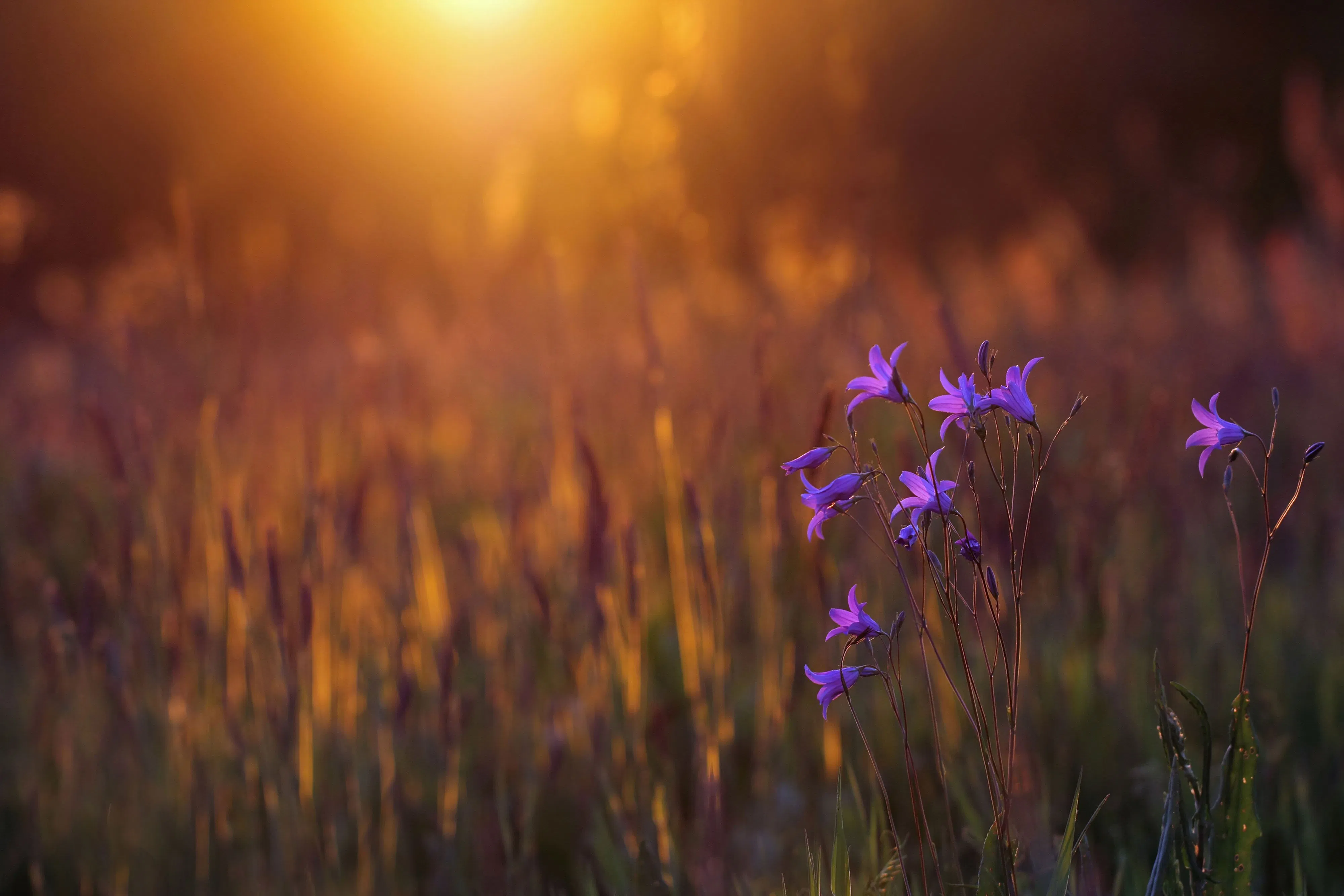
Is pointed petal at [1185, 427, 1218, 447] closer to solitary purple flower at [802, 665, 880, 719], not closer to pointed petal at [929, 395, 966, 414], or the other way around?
pointed petal at [929, 395, 966, 414]

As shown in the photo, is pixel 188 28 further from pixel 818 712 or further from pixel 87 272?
pixel 818 712

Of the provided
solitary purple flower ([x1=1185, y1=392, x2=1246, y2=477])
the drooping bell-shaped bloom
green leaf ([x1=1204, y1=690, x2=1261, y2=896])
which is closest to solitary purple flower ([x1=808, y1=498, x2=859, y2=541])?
the drooping bell-shaped bloom

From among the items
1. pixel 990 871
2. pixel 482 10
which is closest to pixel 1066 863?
pixel 990 871

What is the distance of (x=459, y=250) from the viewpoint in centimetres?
312

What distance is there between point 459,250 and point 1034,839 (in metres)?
2.49

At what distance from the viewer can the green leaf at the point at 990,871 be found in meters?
0.91

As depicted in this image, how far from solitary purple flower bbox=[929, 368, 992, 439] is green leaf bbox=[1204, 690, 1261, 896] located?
0.40m

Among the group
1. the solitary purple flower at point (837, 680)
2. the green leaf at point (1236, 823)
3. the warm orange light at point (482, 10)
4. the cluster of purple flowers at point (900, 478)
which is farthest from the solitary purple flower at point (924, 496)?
the warm orange light at point (482, 10)

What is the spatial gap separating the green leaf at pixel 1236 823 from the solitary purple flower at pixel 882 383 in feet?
1.50

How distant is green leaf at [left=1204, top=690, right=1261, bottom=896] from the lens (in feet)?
2.99

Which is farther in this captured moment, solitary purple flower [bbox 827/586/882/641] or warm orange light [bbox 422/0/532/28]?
warm orange light [bbox 422/0/532/28]

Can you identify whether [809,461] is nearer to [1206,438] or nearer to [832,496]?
[832,496]

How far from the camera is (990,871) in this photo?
36.1 inches

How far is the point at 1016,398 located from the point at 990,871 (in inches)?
18.4
